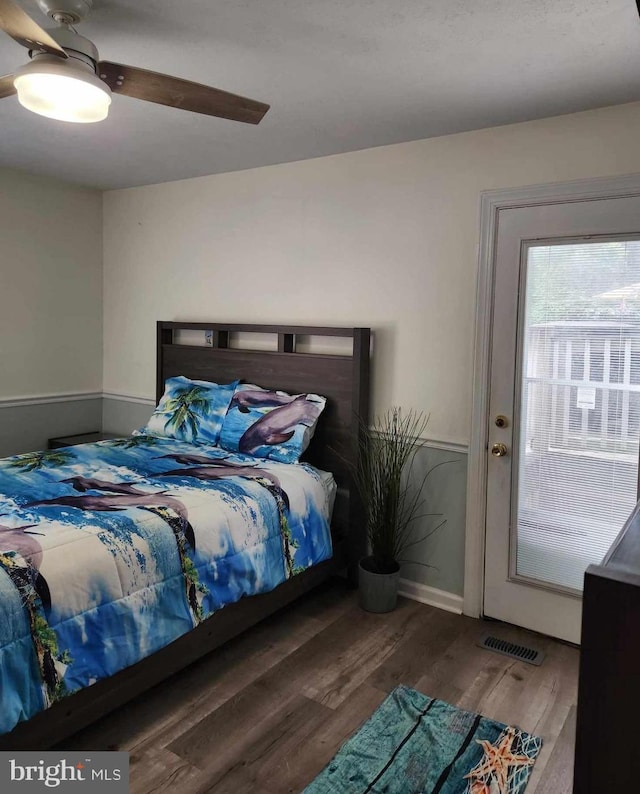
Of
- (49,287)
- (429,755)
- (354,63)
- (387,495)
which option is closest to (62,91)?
(354,63)

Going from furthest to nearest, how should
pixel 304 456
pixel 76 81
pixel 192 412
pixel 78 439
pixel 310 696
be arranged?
pixel 78 439
pixel 192 412
pixel 304 456
pixel 310 696
pixel 76 81

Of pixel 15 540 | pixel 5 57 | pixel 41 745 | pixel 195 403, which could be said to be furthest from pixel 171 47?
pixel 41 745

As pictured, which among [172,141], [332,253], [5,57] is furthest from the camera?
[332,253]

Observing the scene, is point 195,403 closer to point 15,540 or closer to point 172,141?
point 172,141

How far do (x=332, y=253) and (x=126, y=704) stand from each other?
7.72 ft

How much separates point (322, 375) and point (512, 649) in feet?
5.30

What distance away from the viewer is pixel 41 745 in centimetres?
179

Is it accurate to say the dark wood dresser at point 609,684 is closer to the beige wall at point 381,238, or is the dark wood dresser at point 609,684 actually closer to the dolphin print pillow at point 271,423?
the beige wall at point 381,238

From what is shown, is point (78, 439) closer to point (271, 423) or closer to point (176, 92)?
point (271, 423)

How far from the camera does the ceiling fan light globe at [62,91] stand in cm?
165

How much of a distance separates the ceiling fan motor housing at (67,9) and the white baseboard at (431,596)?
279cm

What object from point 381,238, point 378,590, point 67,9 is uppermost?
point 67,9

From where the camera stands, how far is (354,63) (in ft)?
6.96

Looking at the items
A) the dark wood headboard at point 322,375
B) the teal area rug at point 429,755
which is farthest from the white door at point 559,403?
the teal area rug at point 429,755
